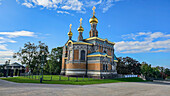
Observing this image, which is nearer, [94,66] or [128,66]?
[94,66]

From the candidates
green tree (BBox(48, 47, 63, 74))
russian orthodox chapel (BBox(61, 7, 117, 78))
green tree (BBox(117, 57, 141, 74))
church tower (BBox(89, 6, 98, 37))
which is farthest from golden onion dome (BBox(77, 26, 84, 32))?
green tree (BBox(117, 57, 141, 74))

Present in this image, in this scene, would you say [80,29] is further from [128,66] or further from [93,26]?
[128,66]

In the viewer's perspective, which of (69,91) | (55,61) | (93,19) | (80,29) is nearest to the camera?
(69,91)

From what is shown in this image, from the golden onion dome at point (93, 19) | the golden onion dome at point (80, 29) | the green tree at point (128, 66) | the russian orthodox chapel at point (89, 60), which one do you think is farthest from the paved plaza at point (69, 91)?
the green tree at point (128, 66)

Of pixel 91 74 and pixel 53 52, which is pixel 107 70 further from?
pixel 53 52

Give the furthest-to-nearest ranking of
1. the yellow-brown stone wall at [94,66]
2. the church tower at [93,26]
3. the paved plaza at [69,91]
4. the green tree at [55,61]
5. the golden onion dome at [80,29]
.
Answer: the green tree at [55,61] < the golden onion dome at [80,29] < the church tower at [93,26] < the yellow-brown stone wall at [94,66] < the paved plaza at [69,91]

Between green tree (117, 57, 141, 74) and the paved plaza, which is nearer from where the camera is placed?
the paved plaza

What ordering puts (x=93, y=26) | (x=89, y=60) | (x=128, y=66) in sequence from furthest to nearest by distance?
1. (x=128, y=66)
2. (x=93, y=26)
3. (x=89, y=60)

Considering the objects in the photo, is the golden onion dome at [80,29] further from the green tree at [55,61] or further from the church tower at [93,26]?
the green tree at [55,61]

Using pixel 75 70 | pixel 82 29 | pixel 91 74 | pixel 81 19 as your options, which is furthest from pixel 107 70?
pixel 81 19

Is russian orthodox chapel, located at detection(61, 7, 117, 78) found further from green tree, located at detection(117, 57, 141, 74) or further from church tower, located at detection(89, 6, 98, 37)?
green tree, located at detection(117, 57, 141, 74)

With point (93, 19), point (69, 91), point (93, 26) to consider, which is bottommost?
point (69, 91)

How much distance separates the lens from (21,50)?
43.4 meters

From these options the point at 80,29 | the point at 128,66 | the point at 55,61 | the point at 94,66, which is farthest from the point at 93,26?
the point at 128,66
